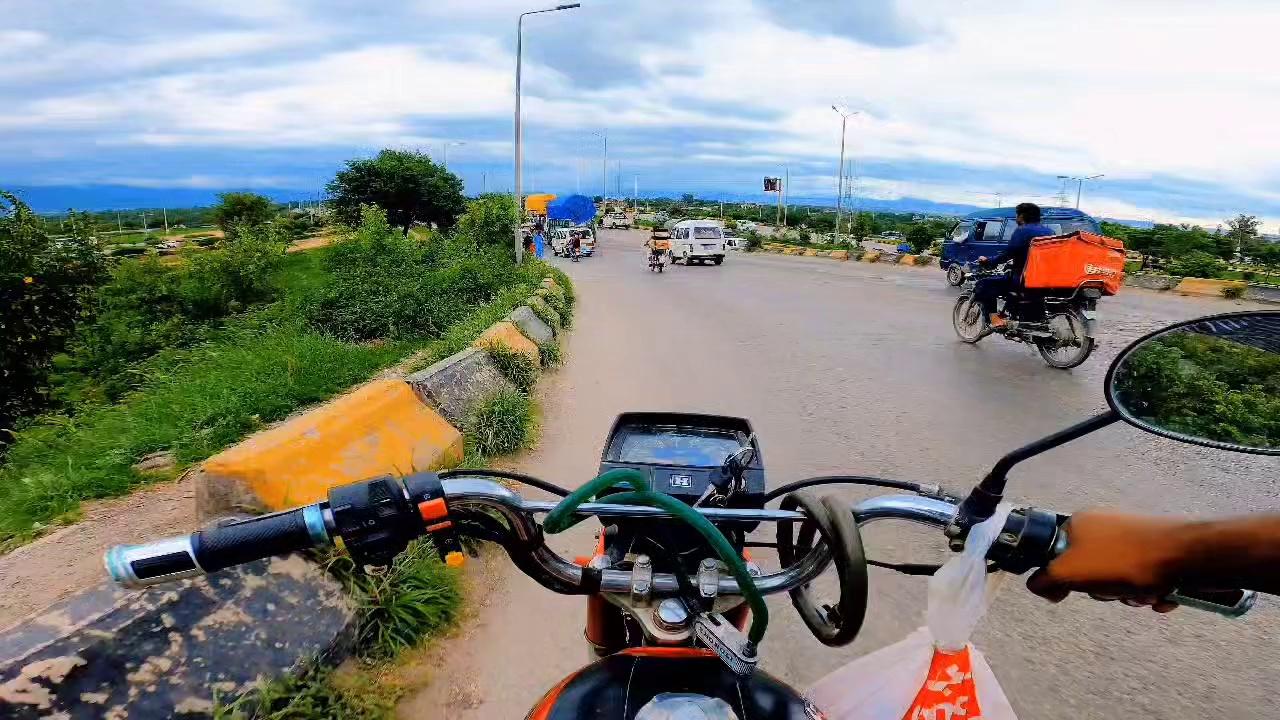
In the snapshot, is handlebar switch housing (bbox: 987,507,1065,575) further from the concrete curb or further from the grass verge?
the concrete curb

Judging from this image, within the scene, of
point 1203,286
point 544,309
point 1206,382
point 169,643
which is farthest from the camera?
point 1203,286

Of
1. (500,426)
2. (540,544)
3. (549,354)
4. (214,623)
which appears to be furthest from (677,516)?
(549,354)

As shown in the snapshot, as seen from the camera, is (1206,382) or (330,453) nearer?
(1206,382)

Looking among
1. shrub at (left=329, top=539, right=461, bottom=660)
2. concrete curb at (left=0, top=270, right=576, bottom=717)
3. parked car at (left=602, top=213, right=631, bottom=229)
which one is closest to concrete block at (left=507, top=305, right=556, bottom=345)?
concrete curb at (left=0, top=270, right=576, bottom=717)

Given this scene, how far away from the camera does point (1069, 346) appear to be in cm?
797

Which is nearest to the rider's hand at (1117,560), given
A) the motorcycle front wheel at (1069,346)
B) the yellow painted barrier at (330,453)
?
the yellow painted barrier at (330,453)

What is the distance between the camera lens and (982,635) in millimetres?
3125

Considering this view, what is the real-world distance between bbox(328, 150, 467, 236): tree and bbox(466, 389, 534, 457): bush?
34.3 meters

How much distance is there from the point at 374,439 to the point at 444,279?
26.9 feet

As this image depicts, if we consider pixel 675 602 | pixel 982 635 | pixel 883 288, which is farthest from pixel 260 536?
pixel 883 288

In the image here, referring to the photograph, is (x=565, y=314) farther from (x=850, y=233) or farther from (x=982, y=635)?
(x=850, y=233)

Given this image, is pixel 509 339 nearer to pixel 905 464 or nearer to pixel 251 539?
pixel 905 464

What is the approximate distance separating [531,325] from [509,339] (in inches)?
63.4

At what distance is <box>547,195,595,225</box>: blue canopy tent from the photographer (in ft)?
127
